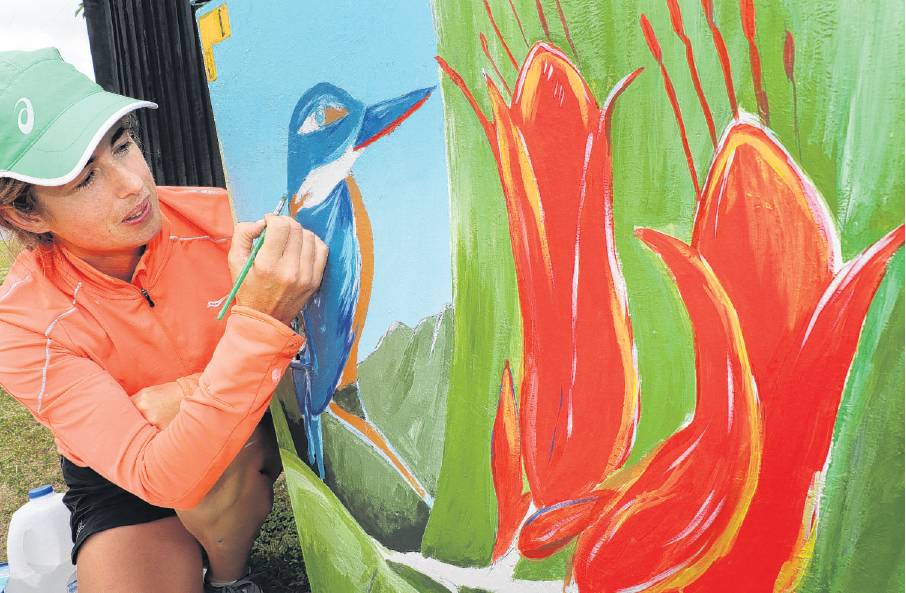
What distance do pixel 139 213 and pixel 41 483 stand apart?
7.22 feet

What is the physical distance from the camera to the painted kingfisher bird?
1191 mm

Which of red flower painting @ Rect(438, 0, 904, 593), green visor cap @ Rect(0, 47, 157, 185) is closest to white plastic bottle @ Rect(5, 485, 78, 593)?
green visor cap @ Rect(0, 47, 157, 185)

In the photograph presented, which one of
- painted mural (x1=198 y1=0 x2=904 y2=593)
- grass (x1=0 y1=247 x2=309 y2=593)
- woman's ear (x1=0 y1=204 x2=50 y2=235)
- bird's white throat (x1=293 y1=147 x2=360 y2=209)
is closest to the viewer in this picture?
painted mural (x1=198 y1=0 x2=904 y2=593)

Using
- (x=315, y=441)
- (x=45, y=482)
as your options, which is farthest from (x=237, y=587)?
(x=45, y=482)

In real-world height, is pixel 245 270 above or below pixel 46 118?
below

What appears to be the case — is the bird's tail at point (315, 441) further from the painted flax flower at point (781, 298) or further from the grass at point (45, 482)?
the grass at point (45, 482)

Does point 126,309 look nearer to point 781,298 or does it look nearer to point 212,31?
point 212,31

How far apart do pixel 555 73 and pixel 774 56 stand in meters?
0.26

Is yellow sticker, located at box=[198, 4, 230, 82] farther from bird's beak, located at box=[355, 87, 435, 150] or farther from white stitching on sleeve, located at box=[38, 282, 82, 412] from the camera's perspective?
white stitching on sleeve, located at box=[38, 282, 82, 412]

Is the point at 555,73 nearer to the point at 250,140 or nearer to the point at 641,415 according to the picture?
the point at 641,415

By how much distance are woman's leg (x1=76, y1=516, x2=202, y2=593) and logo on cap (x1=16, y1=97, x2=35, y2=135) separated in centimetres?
78

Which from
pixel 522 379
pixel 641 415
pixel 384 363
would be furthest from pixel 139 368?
pixel 641 415

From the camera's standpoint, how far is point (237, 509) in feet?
5.50

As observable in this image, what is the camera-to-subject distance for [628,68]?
89 cm
